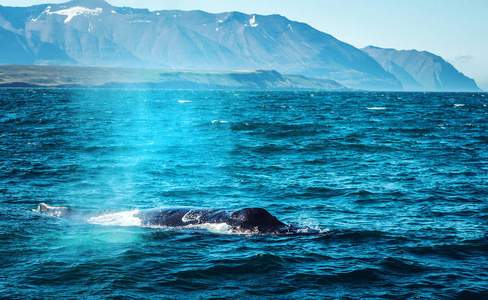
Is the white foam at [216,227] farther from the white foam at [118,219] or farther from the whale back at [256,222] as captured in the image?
the white foam at [118,219]

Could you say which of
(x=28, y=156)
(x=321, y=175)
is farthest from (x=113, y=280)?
(x=28, y=156)

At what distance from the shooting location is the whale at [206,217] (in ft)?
48.4

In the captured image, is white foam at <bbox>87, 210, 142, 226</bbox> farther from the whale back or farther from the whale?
the whale back

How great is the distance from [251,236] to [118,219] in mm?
5526

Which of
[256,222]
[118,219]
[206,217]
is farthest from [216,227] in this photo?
[118,219]

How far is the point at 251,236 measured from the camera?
1423 cm

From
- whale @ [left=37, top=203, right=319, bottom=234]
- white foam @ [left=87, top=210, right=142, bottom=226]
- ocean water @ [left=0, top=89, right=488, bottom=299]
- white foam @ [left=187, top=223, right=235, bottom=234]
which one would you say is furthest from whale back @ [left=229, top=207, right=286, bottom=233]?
white foam @ [left=87, top=210, right=142, bottom=226]

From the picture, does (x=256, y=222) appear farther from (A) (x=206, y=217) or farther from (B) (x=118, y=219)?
(B) (x=118, y=219)

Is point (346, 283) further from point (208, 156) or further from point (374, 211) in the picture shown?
point (208, 156)

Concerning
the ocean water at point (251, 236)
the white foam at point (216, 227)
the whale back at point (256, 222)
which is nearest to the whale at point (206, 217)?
the whale back at point (256, 222)

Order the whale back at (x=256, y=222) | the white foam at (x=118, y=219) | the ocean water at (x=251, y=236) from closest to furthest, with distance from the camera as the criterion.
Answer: the ocean water at (x=251, y=236)
the whale back at (x=256, y=222)
the white foam at (x=118, y=219)

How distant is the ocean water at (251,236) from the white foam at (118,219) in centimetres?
8

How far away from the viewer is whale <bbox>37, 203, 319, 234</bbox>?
48.4ft

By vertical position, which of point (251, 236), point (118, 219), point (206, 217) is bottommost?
point (118, 219)
